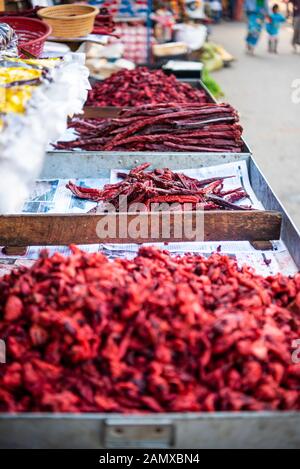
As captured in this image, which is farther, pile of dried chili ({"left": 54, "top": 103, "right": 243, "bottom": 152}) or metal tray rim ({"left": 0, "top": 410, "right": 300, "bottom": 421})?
pile of dried chili ({"left": 54, "top": 103, "right": 243, "bottom": 152})

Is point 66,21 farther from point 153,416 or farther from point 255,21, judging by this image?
point 255,21

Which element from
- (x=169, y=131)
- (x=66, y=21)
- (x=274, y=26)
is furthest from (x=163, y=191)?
(x=274, y=26)

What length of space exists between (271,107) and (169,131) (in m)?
5.53

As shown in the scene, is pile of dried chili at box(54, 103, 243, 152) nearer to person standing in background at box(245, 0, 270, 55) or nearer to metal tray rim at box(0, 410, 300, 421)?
metal tray rim at box(0, 410, 300, 421)

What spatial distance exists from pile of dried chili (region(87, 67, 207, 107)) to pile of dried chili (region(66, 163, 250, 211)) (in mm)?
1914

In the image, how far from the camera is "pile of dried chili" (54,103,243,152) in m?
4.00

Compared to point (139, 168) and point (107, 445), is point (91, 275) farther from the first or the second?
point (139, 168)

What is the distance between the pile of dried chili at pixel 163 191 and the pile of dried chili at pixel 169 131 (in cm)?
43

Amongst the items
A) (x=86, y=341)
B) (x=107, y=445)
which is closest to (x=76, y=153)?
(x=86, y=341)

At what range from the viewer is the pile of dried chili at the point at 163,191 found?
10.4 ft
